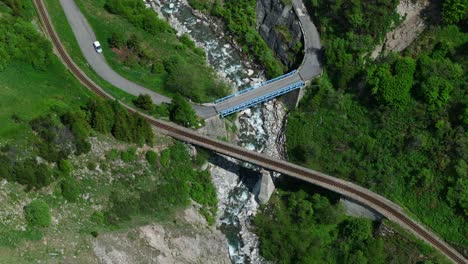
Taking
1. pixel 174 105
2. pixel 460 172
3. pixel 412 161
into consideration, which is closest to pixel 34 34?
pixel 174 105

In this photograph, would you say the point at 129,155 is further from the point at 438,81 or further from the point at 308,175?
the point at 438,81

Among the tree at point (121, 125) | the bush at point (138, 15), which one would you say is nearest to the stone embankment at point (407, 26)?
the bush at point (138, 15)

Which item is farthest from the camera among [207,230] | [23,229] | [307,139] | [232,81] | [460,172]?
[232,81]

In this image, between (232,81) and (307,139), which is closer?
(307,139)

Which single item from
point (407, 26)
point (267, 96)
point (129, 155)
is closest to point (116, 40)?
point (129, 155)

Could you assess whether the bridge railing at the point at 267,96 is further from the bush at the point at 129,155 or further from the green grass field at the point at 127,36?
the bush at the point at 129,155

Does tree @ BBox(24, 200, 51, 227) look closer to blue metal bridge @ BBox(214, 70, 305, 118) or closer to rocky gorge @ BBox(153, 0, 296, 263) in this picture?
rocky gorge @ BBox(153, 0, 296, 263)

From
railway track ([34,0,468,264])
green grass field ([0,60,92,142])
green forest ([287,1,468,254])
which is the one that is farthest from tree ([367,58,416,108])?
green grass field ([0,60,92,142])

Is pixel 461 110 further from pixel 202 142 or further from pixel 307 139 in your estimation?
pixel 202 142
